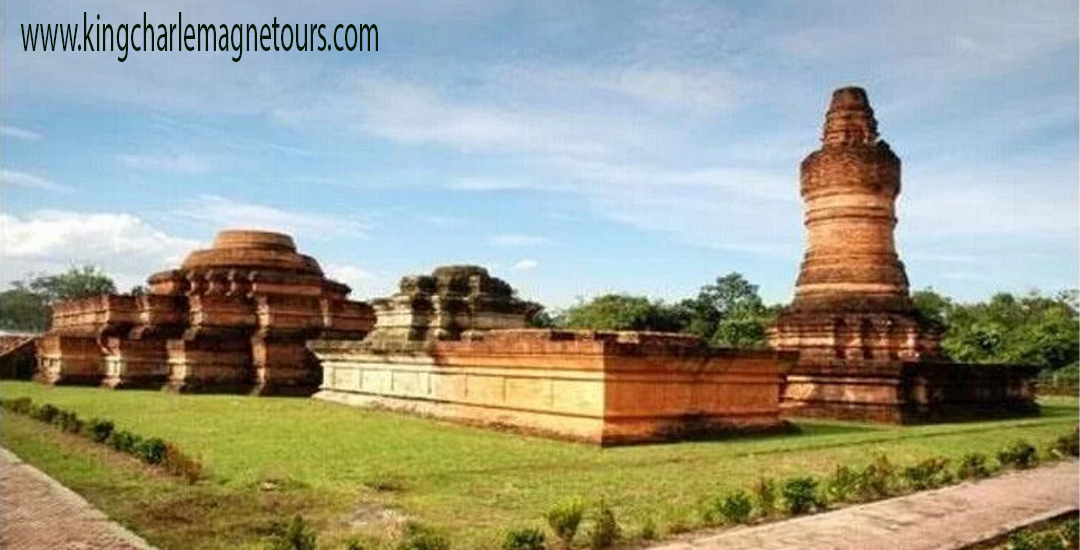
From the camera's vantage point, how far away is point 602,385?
1132cm

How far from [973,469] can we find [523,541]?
5.84 m

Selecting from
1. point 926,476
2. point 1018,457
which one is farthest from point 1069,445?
point 926,476

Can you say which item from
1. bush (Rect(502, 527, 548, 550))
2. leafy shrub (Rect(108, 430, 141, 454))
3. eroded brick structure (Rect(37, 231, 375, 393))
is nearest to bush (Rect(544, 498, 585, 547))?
bush (Rect(502, 527, 548, 550))

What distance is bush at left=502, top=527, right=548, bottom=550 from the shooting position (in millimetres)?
5605

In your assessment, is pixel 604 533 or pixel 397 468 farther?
pixel 397 468

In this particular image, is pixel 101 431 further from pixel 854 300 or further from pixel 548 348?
pixel 854 300

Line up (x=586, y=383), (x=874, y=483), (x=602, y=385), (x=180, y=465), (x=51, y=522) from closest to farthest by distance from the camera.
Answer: (x=51, y=522)
(x=874, y=483)
(x=180, y=465)
(x=602, y=385)
(x=586, y=383)

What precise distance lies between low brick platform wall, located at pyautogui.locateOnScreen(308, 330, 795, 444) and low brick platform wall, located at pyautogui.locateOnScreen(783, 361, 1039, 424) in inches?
136

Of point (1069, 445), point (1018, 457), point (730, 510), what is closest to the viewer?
point (730, 510)

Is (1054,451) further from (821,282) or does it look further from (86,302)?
(86,302)

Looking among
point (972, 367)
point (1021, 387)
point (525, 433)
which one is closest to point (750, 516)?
point (525, 433)

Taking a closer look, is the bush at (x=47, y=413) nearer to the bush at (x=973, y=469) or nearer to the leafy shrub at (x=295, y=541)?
the leafy shrub at (x=295, y=541)

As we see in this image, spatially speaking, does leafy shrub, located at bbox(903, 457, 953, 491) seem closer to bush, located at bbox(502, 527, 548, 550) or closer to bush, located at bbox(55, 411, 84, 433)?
bush, located at bbox(502, 527, 548, 550)

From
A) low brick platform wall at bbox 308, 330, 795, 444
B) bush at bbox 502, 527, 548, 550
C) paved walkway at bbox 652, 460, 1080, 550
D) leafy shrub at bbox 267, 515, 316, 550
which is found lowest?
paved walkway at bbox 652, 460, 1080, 550
